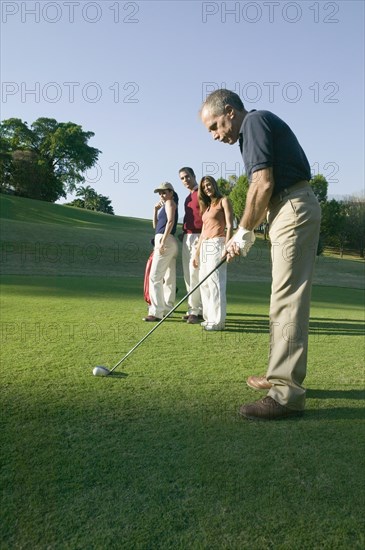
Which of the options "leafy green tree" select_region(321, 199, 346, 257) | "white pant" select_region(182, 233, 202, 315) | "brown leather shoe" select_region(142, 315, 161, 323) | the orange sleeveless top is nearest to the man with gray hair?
the orange sleeveless top

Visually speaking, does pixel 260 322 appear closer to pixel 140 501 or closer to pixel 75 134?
pixel 140 501

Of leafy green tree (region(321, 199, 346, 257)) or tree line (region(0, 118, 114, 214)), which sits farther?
tree line (region(0, 118, 114, 214))

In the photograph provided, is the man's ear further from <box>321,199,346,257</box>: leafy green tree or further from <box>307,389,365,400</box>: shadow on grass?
<box>321,199,346,257</box>: leafy green tree

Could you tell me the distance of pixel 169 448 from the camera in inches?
105

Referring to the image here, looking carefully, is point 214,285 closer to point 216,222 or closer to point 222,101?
point 216,222

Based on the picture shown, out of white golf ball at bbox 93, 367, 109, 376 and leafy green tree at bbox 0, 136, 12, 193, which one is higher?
leafy green tree at bbox 0, 136, 12, 193

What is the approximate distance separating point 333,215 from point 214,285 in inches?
1829

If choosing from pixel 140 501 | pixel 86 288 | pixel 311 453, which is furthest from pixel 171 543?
pixel 86 288

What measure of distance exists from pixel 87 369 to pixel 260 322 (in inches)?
145

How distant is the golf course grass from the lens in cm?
195

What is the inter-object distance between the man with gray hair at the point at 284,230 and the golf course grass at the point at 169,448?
30cm

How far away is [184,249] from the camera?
300 inches

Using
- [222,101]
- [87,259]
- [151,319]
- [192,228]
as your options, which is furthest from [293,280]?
[87,259]

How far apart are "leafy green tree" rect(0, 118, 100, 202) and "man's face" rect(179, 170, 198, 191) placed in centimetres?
5876
